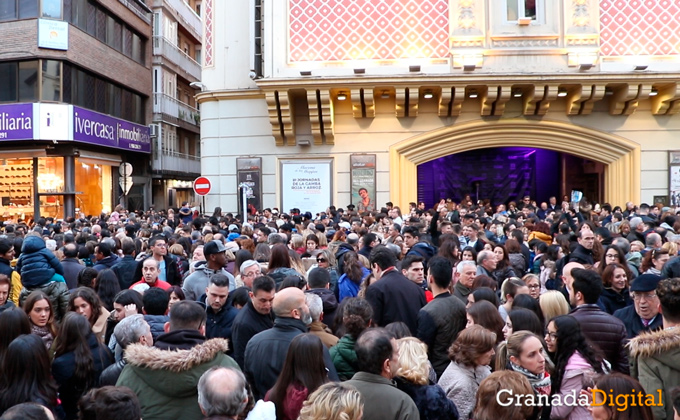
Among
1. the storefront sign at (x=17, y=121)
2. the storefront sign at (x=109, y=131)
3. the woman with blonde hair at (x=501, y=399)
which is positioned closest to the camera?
the woman with blonde hair at (x=501, y=399)

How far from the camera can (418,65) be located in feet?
62.7

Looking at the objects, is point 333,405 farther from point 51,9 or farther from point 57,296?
point 51,9

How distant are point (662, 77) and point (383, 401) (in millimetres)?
17999

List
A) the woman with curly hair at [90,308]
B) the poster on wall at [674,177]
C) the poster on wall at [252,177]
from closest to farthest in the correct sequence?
the woman with curly hair at [90,308], the poster on wall at [674,177], the poster on wall at [252,177]

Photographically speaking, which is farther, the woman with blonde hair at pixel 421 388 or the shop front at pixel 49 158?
the shop front at pixel 49 158

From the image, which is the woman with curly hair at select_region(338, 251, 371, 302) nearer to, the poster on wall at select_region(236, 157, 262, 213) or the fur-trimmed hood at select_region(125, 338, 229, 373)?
the fur-trimmed hood at select_region(125, 338, 229, 373)

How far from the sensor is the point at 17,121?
25031 millimetres

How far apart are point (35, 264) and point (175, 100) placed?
32.0m

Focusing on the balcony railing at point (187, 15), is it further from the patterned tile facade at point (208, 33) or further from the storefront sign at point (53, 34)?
the patterned tile facade at point (208, 33)

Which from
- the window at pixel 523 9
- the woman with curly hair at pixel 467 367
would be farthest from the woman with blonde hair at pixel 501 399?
the window at pixel 523 9

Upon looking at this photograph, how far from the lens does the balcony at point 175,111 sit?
36.1 metres

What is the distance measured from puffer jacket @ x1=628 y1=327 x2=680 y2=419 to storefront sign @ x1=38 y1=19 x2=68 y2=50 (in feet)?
84.2

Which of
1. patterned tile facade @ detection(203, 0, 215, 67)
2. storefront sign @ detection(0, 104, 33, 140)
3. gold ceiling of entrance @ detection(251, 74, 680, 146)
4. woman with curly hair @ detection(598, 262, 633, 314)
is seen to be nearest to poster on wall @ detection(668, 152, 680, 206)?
gold ceiling of entrance @ detection(251, 74, 680, 146)

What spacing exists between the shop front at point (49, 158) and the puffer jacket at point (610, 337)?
24.2 m
